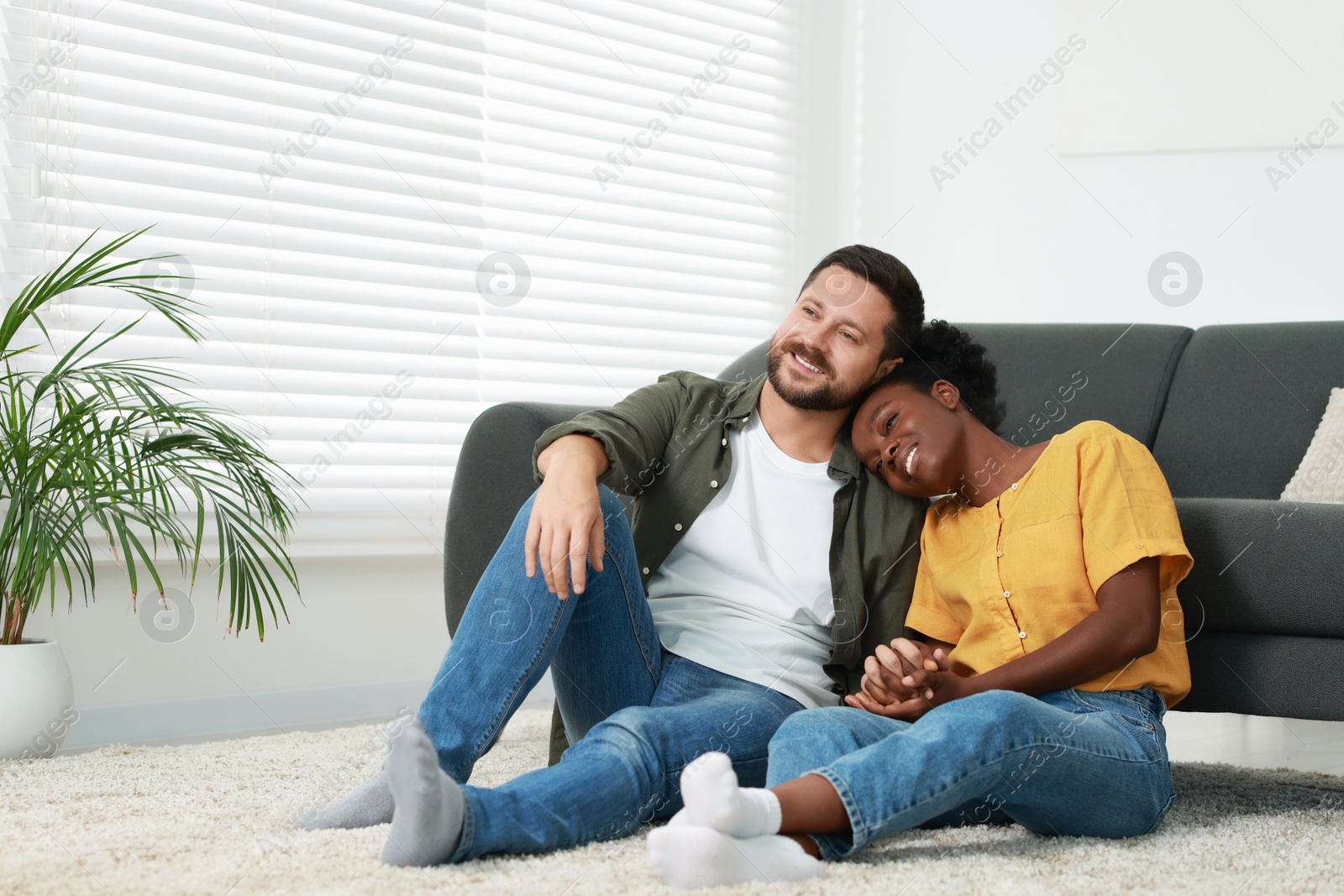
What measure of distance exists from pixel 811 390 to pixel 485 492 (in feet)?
1.81

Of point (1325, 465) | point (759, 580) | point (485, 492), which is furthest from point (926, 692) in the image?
point (1325, 465)

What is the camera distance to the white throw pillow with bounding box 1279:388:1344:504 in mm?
1925

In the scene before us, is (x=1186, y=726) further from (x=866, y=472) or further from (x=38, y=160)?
(x=38, y=160)

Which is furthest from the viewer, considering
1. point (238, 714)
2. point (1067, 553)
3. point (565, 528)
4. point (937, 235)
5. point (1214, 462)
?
point (937, 235)

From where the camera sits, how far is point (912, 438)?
1.43m

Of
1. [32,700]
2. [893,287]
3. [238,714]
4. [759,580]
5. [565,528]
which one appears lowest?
[238,714]

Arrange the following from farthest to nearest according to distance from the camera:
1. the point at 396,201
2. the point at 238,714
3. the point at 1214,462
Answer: the point at 396,201 → the point at 238,714 → the point at 1214,462

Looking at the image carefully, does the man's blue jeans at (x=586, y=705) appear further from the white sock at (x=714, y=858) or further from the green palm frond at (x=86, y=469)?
the green palm frond at (x=86, y=469)

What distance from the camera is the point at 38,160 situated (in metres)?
2.25

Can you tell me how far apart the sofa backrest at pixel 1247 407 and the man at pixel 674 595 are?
2.96 feet

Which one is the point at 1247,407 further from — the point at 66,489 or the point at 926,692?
the point at 66,489

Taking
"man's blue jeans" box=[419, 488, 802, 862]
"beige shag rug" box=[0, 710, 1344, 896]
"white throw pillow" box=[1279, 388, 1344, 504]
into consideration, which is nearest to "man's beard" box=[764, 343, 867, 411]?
"man's blue jeans" box=[419, 488, 802, 862]

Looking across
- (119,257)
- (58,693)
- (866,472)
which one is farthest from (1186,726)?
(119,257)

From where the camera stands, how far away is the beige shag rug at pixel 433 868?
1.01m
